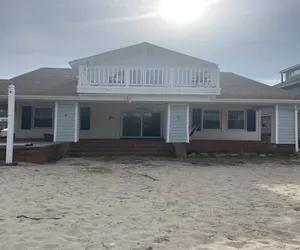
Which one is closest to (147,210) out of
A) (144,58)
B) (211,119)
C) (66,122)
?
(66,122)

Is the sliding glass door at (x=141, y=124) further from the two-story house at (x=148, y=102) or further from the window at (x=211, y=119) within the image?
the window at (x=211, y=119)

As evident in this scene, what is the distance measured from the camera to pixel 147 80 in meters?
13.7

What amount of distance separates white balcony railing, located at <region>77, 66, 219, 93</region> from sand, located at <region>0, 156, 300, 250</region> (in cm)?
507

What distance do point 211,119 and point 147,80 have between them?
16.9 ft

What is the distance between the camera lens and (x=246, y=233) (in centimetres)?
415

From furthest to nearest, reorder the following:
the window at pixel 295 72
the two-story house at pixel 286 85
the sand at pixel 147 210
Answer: the window at pixel 295 72 < the two-story house at pixel 286 85 < the sand at pixel 147 210

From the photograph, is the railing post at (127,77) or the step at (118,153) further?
the step at (118,153)

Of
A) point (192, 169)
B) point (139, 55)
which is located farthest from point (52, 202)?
point (139, 55)

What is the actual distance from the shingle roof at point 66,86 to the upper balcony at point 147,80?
942mm

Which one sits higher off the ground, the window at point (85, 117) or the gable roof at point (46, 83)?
the gable roof at point (46, 83)

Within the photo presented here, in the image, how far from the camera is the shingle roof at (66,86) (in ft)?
46.2

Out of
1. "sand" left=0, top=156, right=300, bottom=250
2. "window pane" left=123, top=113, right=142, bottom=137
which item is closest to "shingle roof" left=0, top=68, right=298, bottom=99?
"window pane" left=123, top=113, right=142, bottom=137

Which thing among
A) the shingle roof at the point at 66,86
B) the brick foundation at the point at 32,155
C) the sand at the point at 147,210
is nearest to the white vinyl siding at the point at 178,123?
the shingle roof at the point at 66,86

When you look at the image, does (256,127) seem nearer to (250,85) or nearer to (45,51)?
(250,85)
